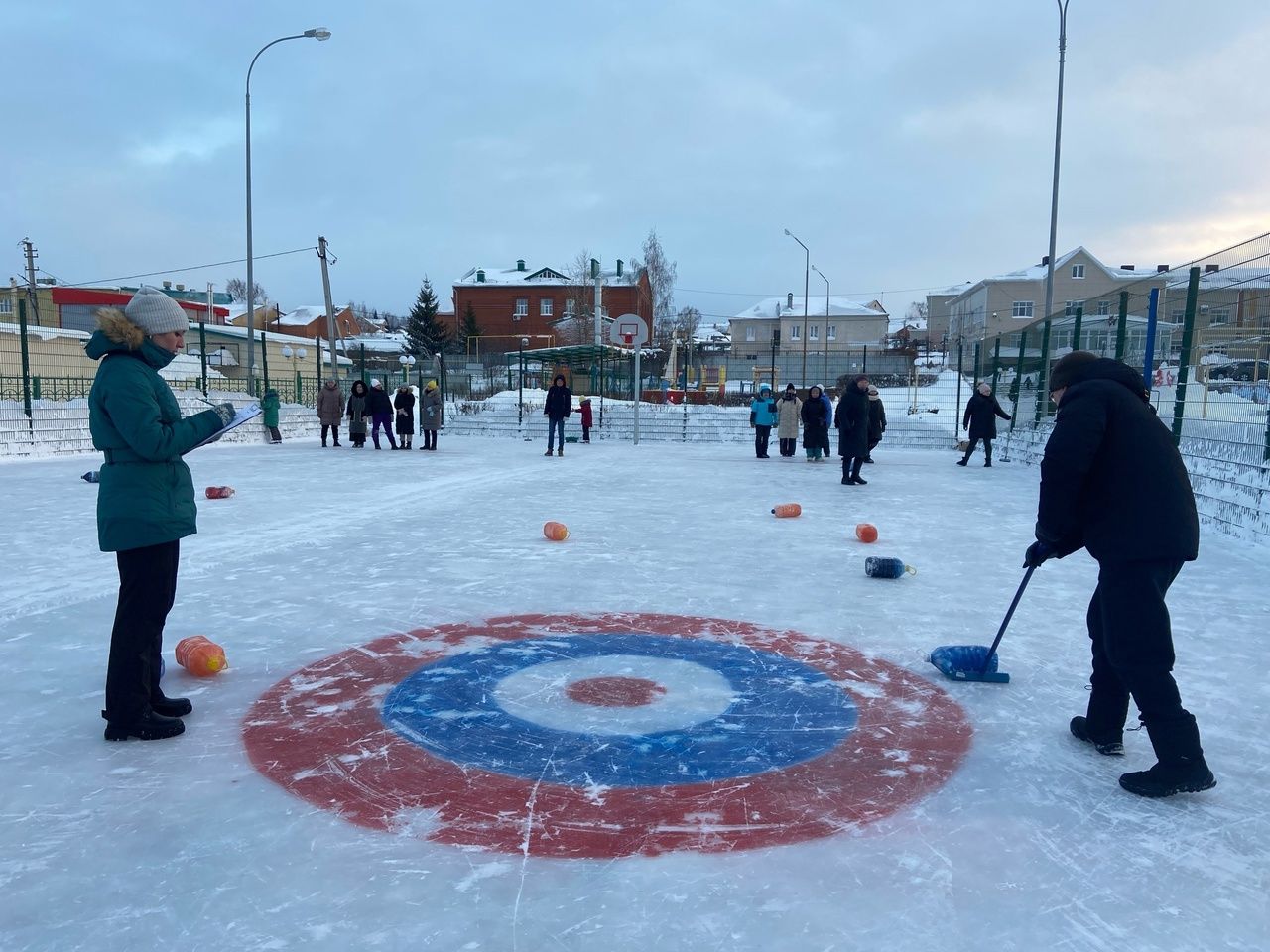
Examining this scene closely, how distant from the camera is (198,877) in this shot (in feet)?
7.77

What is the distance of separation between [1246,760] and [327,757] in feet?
11.1

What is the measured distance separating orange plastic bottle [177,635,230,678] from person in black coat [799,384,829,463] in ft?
41.1

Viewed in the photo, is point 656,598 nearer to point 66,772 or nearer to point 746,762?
point 746,762

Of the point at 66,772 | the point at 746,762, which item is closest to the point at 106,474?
the point at 66,772

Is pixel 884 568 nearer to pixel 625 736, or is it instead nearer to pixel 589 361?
pixel 625 736

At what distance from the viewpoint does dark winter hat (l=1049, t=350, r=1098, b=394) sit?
3.06 metres

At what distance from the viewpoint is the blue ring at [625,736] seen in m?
3.08

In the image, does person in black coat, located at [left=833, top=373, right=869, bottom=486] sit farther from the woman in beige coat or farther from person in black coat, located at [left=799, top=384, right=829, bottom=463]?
the woman in beige coat

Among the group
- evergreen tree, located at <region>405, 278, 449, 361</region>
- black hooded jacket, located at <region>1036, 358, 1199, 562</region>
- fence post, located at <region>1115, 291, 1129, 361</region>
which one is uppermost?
evergreen tree, located at <region>405, 278, 449, 361</region>

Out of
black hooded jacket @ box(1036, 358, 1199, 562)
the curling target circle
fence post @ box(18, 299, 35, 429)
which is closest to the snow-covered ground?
the curling target circle

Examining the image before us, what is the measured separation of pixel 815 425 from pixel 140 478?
13771 millimetres

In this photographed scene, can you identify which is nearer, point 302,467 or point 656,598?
point 656,598

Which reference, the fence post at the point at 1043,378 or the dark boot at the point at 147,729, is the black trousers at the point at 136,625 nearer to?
the dark boot at the point at 147,729

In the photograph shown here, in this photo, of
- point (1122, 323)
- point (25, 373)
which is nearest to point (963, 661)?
point (1122, 323)
